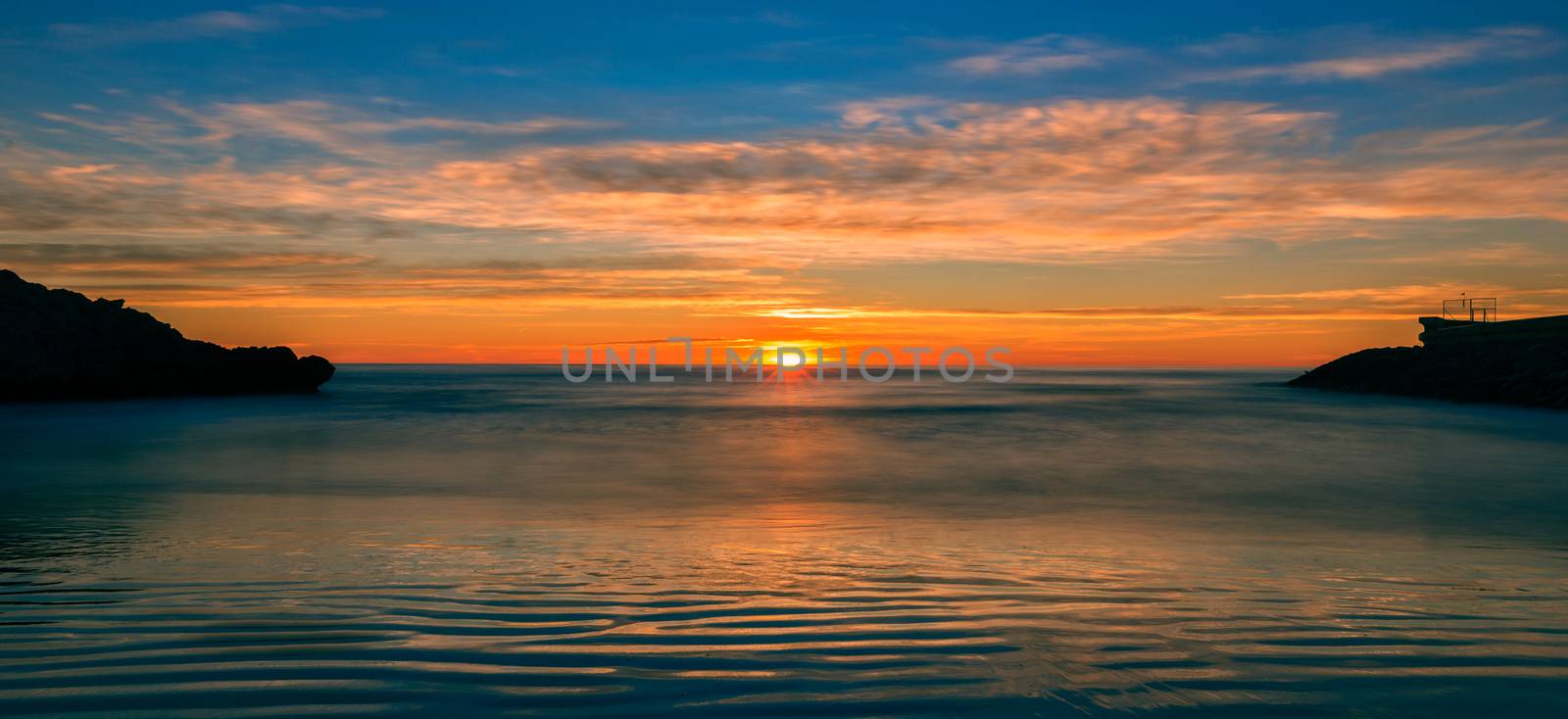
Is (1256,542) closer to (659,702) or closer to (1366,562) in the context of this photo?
(1366,562)

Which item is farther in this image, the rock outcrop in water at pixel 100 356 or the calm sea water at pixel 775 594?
the rock outcrop in water at pixel 100 356

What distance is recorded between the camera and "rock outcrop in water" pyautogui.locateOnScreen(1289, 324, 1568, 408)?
45531mm

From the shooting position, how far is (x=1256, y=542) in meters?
9.71

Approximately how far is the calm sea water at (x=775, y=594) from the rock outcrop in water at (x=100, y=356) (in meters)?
33.5

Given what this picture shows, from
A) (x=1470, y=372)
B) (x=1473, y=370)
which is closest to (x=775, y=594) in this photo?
(x=1470, y=372)

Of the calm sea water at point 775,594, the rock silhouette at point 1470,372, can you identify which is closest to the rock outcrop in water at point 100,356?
the calm sea water at point 775,594

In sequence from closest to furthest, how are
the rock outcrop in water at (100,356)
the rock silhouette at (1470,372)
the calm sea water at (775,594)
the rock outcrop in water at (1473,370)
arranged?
the calm sea water at (775,594), the rock outcrop in water at (100,356), the rock silhouette at (1470,372), the rock outcrop in water at (1473,370)

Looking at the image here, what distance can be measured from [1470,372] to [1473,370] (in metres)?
0.26

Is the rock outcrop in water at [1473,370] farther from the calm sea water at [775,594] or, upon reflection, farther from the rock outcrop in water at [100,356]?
the rock outcrop in water at [100,356]

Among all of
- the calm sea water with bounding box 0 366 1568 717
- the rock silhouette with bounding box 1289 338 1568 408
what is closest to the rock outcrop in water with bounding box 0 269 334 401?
the calm sea water with bounding box 0 366 1568 717

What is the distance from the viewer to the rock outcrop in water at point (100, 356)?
143ft

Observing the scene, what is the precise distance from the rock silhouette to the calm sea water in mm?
35729

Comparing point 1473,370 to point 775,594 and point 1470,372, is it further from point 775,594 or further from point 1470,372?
point 775,594

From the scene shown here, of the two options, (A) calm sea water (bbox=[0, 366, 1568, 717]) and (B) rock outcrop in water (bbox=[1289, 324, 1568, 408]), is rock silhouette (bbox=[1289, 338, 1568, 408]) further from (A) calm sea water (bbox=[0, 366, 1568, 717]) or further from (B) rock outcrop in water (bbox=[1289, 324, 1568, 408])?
(A) calm sea water (bbox=[0, 366, 1568, 717])
